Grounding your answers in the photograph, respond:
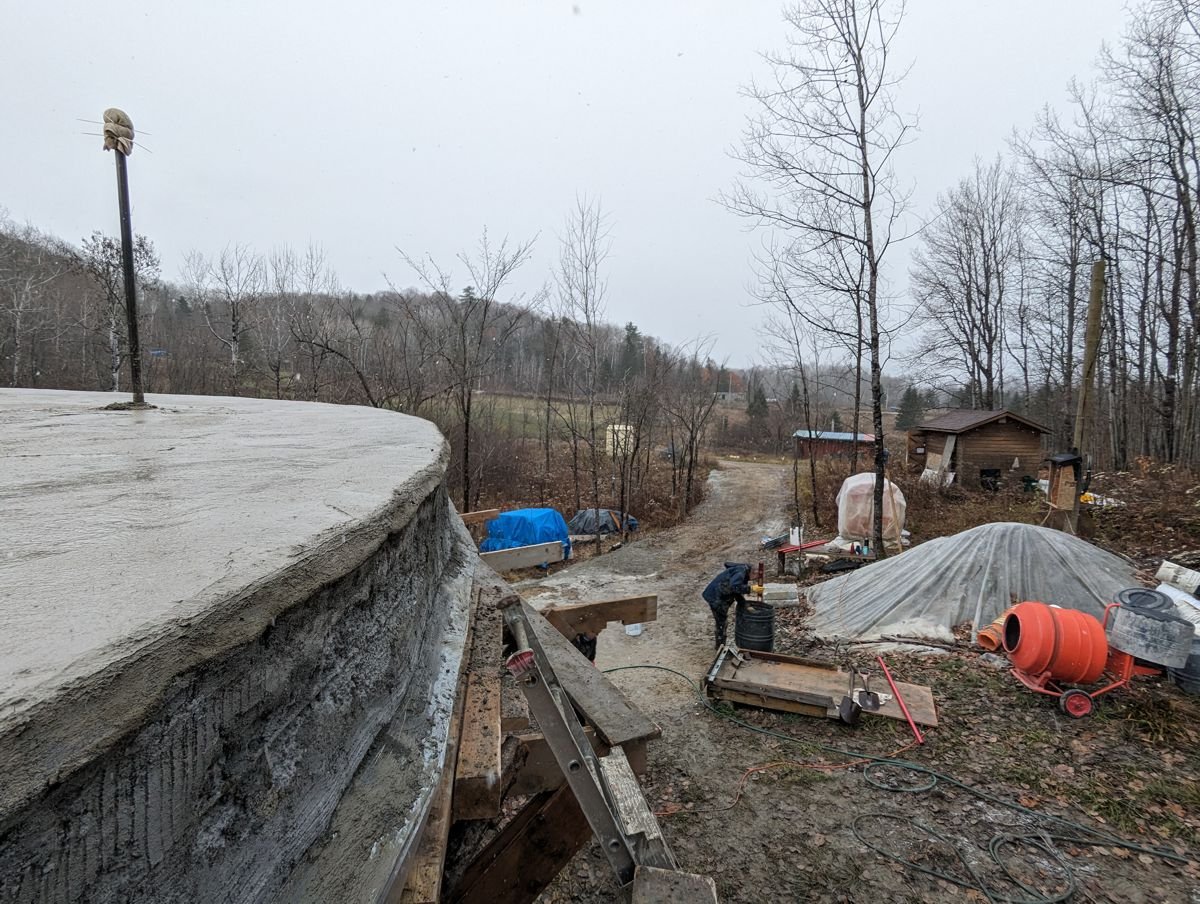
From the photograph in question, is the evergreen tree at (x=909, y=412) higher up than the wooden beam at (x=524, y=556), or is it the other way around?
the evergreen tree at (x=909, y=412)

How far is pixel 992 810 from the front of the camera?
188 inches

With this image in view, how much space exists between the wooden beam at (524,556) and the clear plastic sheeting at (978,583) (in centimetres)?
584

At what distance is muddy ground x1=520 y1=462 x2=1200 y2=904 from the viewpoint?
13.6ft

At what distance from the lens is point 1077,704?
5758 millimetres

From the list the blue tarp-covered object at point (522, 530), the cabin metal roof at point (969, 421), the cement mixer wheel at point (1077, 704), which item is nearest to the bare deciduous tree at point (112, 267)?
the blue tarp-covered object at point (522, 530)

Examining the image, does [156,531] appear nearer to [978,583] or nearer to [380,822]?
[380,822]

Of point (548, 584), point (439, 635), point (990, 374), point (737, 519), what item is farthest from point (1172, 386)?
point (439, 635)

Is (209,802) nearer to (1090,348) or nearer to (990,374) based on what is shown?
(1090,348)

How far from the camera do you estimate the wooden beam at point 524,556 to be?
4342 millimetres

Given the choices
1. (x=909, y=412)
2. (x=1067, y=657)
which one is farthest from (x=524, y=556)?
(x=909, y=412)

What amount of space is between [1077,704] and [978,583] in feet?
8.50

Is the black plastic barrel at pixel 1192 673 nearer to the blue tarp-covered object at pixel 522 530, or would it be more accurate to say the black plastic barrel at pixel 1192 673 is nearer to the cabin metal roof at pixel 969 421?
the blue tarp-covered object at pixel 522 530

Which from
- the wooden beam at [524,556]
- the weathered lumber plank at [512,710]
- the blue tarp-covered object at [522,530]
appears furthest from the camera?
the blue tarp-covered object at [522,530]

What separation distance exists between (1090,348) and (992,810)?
10.3m
